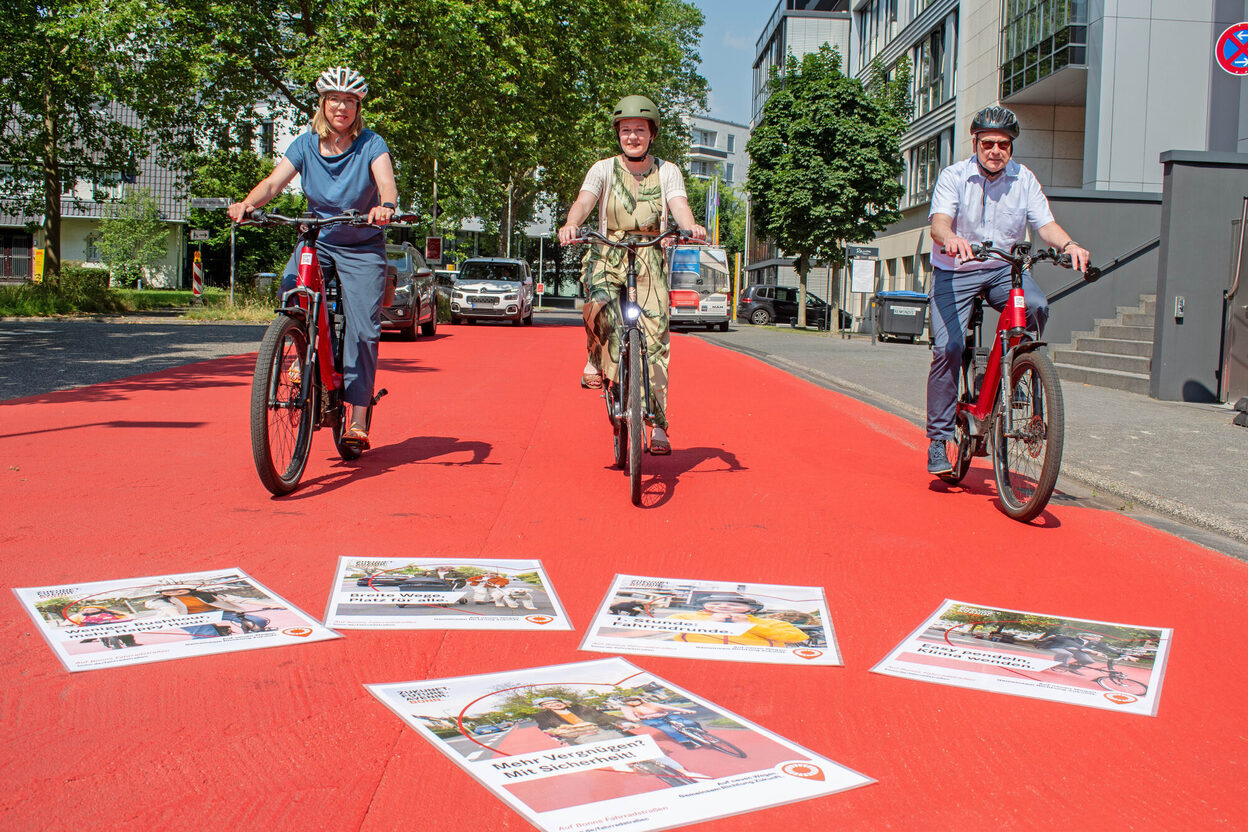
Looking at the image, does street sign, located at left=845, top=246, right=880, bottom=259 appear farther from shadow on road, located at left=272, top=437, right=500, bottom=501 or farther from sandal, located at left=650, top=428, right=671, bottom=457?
sandal, located at left=650, top=428, right=671, bottom=457

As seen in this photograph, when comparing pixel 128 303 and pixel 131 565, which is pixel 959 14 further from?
pixel 131 565

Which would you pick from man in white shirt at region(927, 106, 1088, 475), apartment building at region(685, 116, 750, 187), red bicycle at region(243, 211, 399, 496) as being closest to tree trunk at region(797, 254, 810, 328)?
man in white shirt at region(927, 106, 1088, 475)

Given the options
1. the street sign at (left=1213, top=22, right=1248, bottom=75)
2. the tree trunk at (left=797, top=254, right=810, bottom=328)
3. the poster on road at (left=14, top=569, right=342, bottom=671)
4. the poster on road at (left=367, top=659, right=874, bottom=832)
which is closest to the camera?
the poster on road at (left=367, top=659, right=874, bottom=832)

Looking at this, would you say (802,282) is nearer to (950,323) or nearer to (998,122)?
(950,323)

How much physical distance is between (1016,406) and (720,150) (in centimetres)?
14562

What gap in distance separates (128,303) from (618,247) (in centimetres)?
2643

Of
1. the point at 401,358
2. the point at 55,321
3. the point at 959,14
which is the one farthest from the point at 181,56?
the point at 959,14

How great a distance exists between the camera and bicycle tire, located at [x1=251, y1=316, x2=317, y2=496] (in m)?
5.21

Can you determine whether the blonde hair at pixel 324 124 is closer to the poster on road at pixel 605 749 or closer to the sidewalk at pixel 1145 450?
the poster on road at pixel 605 749

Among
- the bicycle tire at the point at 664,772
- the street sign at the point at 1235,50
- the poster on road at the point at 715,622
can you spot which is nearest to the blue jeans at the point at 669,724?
the bicycle tire at the point at 664,772

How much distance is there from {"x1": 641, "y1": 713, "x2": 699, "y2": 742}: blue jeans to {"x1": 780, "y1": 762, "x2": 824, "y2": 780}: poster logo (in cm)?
25

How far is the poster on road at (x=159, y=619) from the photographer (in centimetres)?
326

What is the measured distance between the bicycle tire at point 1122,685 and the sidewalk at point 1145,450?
2391 millimetres

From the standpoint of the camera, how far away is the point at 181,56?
90.0ft
